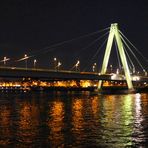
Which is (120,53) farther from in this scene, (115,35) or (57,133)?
(57,133)

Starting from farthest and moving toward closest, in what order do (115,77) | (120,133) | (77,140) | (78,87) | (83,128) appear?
1. (78,87)
2. (115,77)
3. (83,128)
4. (120,133)
5. (77,140)

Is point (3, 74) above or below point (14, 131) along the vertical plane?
above

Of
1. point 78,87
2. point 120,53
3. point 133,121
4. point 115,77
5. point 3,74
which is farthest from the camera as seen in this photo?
point 78,87

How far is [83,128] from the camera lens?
25375mm

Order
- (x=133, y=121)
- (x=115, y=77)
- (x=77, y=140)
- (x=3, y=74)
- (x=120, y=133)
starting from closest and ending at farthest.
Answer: (x=77, y=140) → (x=120, y=133) → (x=133, y=121) → (x=3, y=74) → (x=115, y=77)

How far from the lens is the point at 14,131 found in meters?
23.8

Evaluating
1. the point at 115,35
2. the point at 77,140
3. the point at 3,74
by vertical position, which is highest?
the point at 115,35

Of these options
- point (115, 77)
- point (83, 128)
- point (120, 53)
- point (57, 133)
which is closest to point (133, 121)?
point (83, 128)

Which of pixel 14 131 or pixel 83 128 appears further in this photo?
pixel 83 128

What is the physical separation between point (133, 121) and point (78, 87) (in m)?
126

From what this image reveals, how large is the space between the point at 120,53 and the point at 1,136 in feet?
194

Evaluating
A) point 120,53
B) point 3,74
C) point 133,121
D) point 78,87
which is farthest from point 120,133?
point 78,87

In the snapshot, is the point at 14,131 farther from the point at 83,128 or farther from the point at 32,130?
the point at 83,128

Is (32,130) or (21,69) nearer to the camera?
(32,130)
